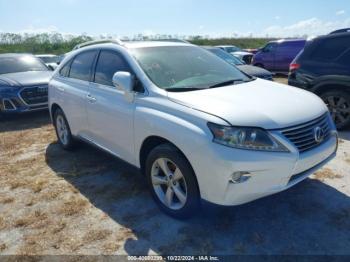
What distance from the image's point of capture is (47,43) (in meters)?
34.8

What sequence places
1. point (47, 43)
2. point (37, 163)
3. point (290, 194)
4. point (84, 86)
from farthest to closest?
1. point (47, 43)
2. point (37, 163)
3. point (84, 86)
4. point (290, 194)

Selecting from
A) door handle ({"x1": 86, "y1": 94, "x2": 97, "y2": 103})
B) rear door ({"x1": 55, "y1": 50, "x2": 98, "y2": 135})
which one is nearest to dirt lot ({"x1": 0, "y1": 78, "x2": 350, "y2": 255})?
rear door ({"x1": 55, "y1": 50, "x2": 98, "y2": 135})

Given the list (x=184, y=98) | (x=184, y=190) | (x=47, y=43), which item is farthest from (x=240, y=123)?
(x=47, y=43)

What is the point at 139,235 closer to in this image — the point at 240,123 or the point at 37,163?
the point at 240,123

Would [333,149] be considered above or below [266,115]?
below

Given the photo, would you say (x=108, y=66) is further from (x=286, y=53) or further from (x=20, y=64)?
(x=286, y=53)

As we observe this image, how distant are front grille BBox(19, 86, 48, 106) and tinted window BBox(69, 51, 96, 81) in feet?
11.3

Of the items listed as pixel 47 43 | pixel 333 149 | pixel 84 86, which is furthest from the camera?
pixel 47 43

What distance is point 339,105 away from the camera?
5.96 m

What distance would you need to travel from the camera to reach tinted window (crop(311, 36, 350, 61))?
6008 mm

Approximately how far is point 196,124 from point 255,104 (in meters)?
0.62

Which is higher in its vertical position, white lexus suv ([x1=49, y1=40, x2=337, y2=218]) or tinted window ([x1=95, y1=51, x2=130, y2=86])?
tinted window ([x1=95, y1=51, x2=130, y2=86])

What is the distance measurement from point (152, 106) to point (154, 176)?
0.74m

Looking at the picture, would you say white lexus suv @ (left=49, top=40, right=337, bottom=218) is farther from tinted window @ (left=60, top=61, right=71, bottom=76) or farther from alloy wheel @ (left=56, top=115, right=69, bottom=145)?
alloy wheel @ (left=56, top=115, right=69, bottom=145)
